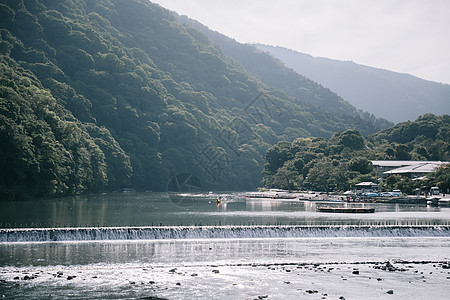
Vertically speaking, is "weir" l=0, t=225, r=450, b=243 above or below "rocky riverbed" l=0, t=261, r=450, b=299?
above

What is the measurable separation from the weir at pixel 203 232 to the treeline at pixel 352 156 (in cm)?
5324

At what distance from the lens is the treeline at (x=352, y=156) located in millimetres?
121562

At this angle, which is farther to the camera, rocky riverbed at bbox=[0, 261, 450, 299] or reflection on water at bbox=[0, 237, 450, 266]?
reflection on water at bbox=[0, 237, 450, 266]

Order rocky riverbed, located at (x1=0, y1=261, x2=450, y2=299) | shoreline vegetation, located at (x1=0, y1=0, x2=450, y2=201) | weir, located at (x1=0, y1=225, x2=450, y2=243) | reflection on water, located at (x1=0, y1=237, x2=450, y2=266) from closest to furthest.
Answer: rocky riverbed, located at (x1=0, y1=261, x2=450, y2=299), reflection on water, located at (x1=0, y1=237, x2=450, y2=266), weir, located at (x1=0, y1=225, x2=450, y2=243), shoreline vegetation, located at (x1=0, y1=0, x2=450, y2=201)

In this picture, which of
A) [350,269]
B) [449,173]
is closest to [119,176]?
[449,173]

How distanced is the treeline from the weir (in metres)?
53.2

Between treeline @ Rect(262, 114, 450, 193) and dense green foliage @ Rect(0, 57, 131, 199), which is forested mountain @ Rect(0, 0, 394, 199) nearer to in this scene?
dense green foliage @ Rect(0, 57, 131, 199)

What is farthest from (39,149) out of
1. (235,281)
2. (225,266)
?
(235,281)

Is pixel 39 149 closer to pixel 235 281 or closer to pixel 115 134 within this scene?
pixel 235 281

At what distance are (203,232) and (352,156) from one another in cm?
10102

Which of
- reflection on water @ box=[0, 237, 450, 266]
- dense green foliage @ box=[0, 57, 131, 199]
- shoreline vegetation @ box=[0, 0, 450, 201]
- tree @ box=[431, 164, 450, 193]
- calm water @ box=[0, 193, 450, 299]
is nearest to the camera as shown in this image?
calm water @ box=[0, 193, 450, 299]

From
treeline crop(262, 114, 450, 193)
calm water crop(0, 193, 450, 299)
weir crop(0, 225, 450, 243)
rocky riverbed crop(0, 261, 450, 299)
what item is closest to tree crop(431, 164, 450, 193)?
treeline crop(262, 114, 450, 193)

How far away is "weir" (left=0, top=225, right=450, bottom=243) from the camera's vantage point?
4391 centimetres

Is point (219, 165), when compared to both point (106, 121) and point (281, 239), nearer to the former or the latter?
point (106, 121)
